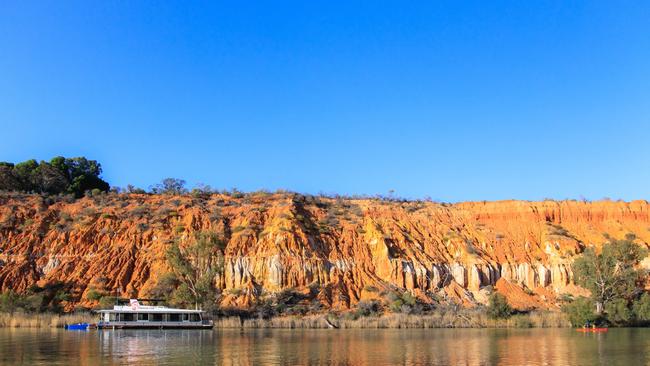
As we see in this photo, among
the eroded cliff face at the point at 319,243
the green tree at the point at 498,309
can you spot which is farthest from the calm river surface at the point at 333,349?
the eroded cliff face at the point at 319,243

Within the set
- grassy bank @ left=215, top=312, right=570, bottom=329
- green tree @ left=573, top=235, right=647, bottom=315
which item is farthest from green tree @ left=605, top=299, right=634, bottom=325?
grassy bank @ left=215, top=312, right=570, bottom=329

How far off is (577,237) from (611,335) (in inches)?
1188

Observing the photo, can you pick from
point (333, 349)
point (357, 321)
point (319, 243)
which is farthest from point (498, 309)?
point (333, 349)

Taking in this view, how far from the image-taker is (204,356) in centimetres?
2911

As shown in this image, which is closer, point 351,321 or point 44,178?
point 351,321

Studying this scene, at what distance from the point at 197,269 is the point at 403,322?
60.0 ft

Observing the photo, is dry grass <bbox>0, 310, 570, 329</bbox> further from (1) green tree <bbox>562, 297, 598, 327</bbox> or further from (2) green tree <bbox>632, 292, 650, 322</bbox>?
(2) green tree <bbox>632, 292, 650, 322</bbox>

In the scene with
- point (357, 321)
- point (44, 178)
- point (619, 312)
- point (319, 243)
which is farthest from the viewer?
point (44, 178)

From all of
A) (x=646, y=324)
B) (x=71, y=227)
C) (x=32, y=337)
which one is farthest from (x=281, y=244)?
Result: (x=646, y=324)

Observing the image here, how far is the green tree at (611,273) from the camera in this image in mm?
53031

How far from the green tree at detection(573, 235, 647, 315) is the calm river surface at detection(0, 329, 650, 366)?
973 cm

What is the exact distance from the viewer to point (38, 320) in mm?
51469

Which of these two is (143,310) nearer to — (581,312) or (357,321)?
(357,321)

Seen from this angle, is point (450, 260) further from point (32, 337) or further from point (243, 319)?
point (32, 337)
